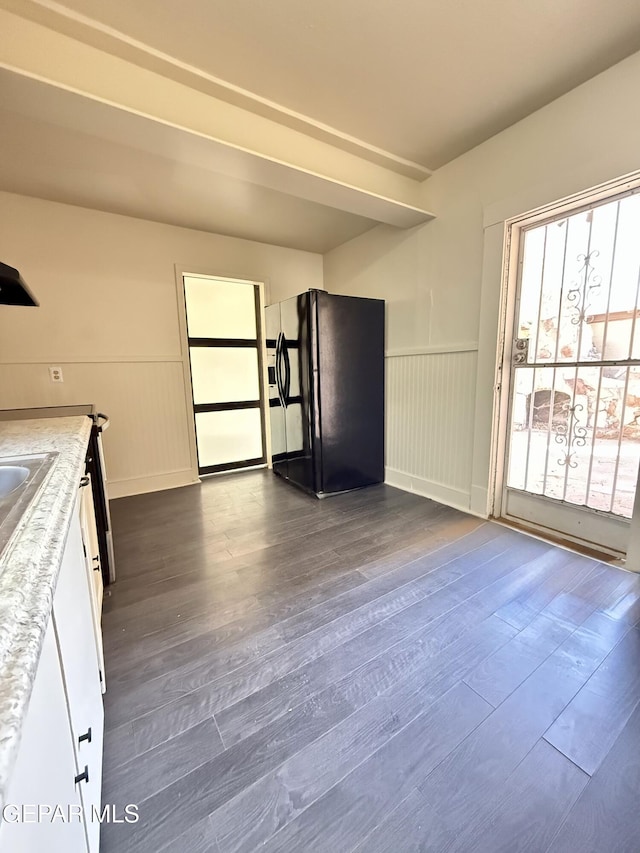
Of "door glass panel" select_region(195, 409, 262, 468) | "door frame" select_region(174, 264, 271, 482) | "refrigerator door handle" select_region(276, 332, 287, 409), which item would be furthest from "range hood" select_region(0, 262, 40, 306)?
"door glass panel" select_region(195, 409, 262, 468)

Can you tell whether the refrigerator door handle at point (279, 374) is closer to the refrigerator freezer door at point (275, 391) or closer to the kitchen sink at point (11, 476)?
the refrigerator freezer door at point (275, 391)

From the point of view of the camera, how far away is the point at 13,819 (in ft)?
1.15

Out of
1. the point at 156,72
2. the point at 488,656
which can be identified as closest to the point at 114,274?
the point at 156,72

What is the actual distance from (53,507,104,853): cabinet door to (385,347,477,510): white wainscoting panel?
2480 mm

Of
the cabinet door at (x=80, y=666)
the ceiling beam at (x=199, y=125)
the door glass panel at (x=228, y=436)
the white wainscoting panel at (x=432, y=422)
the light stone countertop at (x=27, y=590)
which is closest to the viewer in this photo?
the light stone countertop at (x=27, y=590)

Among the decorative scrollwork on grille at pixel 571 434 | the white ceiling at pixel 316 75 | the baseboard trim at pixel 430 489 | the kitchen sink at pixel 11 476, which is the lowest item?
the baseboard trim at pixel 430 489

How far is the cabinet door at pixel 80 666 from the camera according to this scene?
27.3 inches

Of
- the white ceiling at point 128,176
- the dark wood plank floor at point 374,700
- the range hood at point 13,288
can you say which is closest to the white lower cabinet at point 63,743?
the dark wood plank floor at point 374,700

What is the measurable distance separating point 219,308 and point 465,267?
8.24ft

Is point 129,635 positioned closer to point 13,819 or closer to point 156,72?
point 13,819

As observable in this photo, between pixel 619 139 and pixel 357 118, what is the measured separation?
1.36 metres

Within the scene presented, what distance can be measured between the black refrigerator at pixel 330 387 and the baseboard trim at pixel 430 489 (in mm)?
141

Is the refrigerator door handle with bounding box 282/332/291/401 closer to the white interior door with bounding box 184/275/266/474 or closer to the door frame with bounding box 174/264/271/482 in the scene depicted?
the door frame with bounding box 174/264/271/482

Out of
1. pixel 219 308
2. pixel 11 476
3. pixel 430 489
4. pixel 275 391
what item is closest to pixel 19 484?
pixel 11 476
